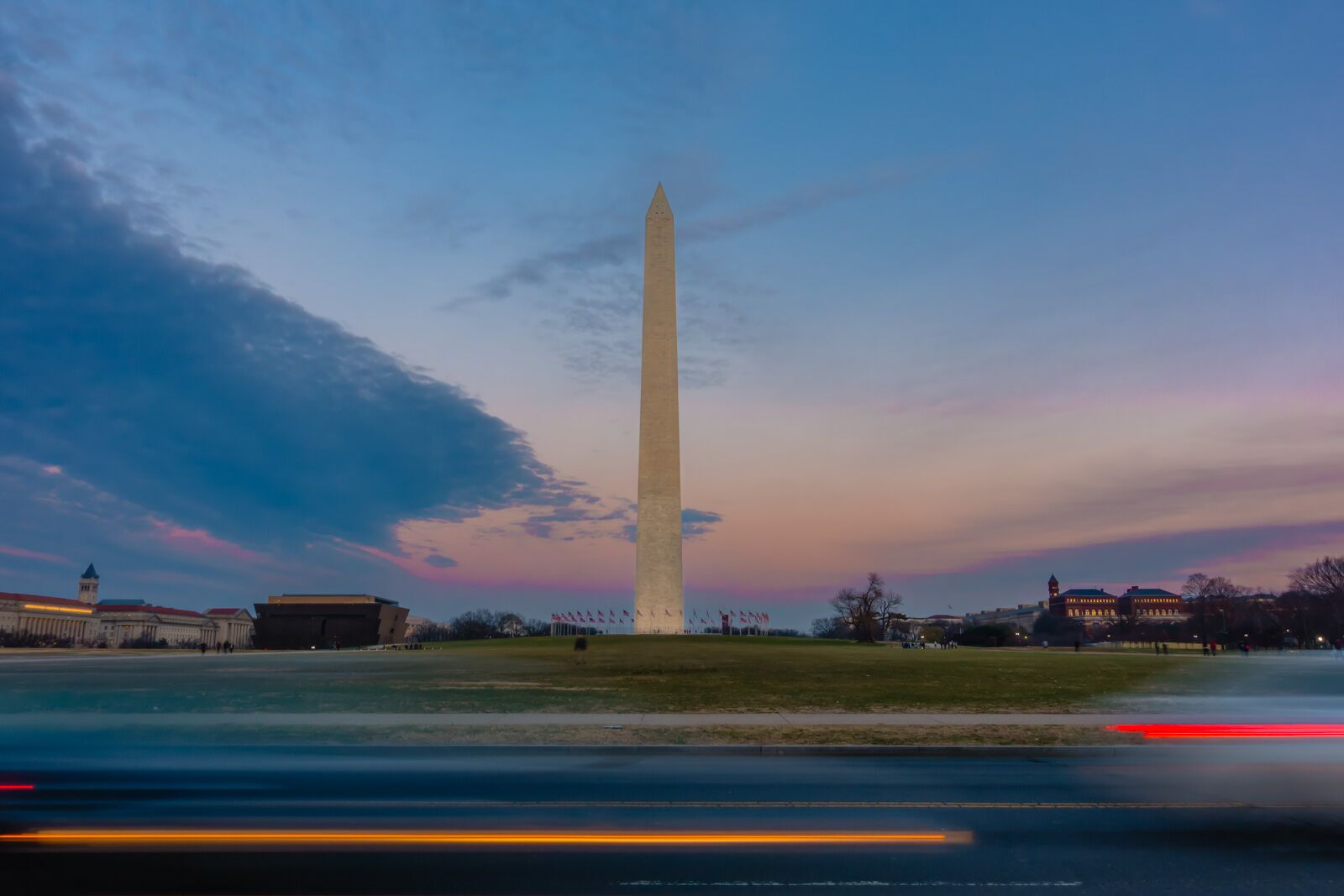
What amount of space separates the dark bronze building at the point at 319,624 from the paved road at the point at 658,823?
127 metres

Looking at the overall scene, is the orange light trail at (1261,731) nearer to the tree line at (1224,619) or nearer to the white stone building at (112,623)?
the tree line at (1224,619)

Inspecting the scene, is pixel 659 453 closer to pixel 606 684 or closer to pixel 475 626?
pixel 606 684

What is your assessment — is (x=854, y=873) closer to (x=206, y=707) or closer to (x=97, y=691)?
(x=206, y=707)

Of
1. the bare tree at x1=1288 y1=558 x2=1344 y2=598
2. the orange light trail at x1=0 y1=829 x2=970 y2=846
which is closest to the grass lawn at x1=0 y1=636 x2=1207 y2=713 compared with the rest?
the orange light trail at x1=0 y1=829 x2=970 y2=846

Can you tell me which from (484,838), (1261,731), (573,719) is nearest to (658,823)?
(484,838)

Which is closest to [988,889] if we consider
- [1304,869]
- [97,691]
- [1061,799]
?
[1304,869]

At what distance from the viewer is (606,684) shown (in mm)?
25375

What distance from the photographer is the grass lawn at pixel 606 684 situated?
19859mm

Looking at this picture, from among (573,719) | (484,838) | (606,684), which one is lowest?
(484,838)

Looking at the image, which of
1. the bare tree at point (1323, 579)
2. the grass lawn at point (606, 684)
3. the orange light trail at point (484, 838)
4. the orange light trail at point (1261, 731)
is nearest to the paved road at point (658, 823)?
the orange light trail at point (484, 838)

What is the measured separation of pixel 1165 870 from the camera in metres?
6.61

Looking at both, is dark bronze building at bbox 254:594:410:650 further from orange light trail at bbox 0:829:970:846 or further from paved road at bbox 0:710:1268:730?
orange light trail at bbox 0:829:970:846

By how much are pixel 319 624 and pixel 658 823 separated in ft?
443

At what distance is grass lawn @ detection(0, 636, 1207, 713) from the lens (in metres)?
19.9
